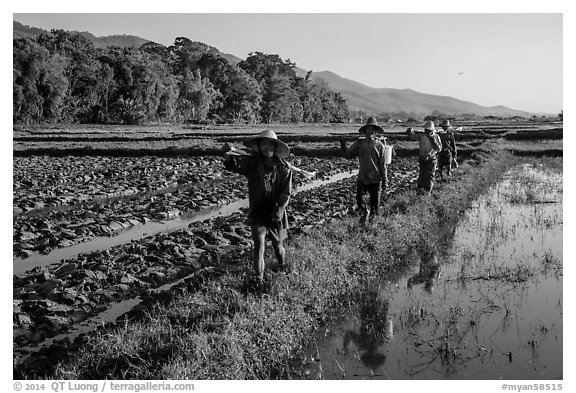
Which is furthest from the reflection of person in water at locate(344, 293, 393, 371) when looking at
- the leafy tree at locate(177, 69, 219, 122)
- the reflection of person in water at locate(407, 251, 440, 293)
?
the leafy tree at locate(177, 69, 219, 122)

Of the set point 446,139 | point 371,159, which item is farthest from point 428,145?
point 446,139

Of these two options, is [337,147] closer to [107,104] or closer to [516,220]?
[516,220]

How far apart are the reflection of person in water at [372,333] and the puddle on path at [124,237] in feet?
14.8

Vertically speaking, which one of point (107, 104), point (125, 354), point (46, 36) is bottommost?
point (125, 354)

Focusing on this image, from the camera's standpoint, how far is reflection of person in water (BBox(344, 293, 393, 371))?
16.2ft

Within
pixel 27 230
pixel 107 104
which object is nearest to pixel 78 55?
pixel 107 104

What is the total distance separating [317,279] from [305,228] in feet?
9.98

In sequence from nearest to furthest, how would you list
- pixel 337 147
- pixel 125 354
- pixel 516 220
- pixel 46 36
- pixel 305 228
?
pixel 125 354
pixel 305 228
pixel 516 220
pixel 337 147
pixel 46 36

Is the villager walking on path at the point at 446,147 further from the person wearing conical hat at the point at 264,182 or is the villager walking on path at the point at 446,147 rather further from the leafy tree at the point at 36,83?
the leafy tree at the point at 36,83

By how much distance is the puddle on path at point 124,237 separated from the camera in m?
7.52

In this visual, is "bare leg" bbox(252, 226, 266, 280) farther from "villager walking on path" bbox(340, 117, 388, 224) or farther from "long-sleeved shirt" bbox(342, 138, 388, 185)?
"long-sleeved shirt" bbox(342, 138, 388, 185)

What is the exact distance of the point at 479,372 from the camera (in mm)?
4609

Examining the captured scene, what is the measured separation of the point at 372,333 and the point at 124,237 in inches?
206

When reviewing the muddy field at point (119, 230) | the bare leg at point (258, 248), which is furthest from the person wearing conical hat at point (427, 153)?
the bare leg at point (258, 248)
